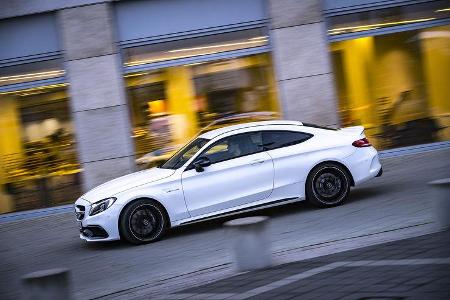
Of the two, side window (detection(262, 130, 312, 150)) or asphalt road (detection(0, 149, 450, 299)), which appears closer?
asphalt road (detection(0, 149, 450, 299))

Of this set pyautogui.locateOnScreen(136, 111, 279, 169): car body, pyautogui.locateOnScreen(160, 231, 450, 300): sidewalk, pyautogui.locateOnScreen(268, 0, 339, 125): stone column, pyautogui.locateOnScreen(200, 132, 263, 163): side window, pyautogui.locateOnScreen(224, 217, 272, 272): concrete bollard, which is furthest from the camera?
pyautogui.locateOnScreen(136, 111, 279, 169): car body

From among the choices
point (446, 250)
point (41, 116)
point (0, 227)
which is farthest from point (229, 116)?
point (446, 250)

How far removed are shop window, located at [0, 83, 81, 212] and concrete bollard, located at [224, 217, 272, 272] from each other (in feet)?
27.7

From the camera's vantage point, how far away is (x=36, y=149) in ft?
53.1

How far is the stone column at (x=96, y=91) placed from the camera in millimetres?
15711

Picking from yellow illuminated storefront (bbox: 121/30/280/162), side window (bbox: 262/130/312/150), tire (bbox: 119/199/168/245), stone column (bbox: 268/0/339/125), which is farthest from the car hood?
stone column (bbox: 268/0/339/125)

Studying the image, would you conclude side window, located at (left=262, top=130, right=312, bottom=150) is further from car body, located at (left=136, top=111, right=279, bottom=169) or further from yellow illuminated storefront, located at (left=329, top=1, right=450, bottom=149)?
yellow illuminated storefront, located at (left=329, top=1, right=450, bottom=149)

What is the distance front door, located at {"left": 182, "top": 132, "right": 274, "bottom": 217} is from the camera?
36.7 ft

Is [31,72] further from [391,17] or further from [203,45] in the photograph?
[391,17]

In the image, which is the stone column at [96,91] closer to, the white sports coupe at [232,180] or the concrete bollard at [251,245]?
the white sports coupe at [232,180]

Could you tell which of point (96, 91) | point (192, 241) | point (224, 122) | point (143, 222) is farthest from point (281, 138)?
point (96, 91)

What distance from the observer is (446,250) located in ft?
24.7

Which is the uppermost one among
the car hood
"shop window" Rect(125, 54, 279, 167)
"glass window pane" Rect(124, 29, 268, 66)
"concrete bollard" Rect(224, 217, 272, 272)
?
"glass window pane" Rect(124, 29, 268, 66)

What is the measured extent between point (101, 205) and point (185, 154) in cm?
162
